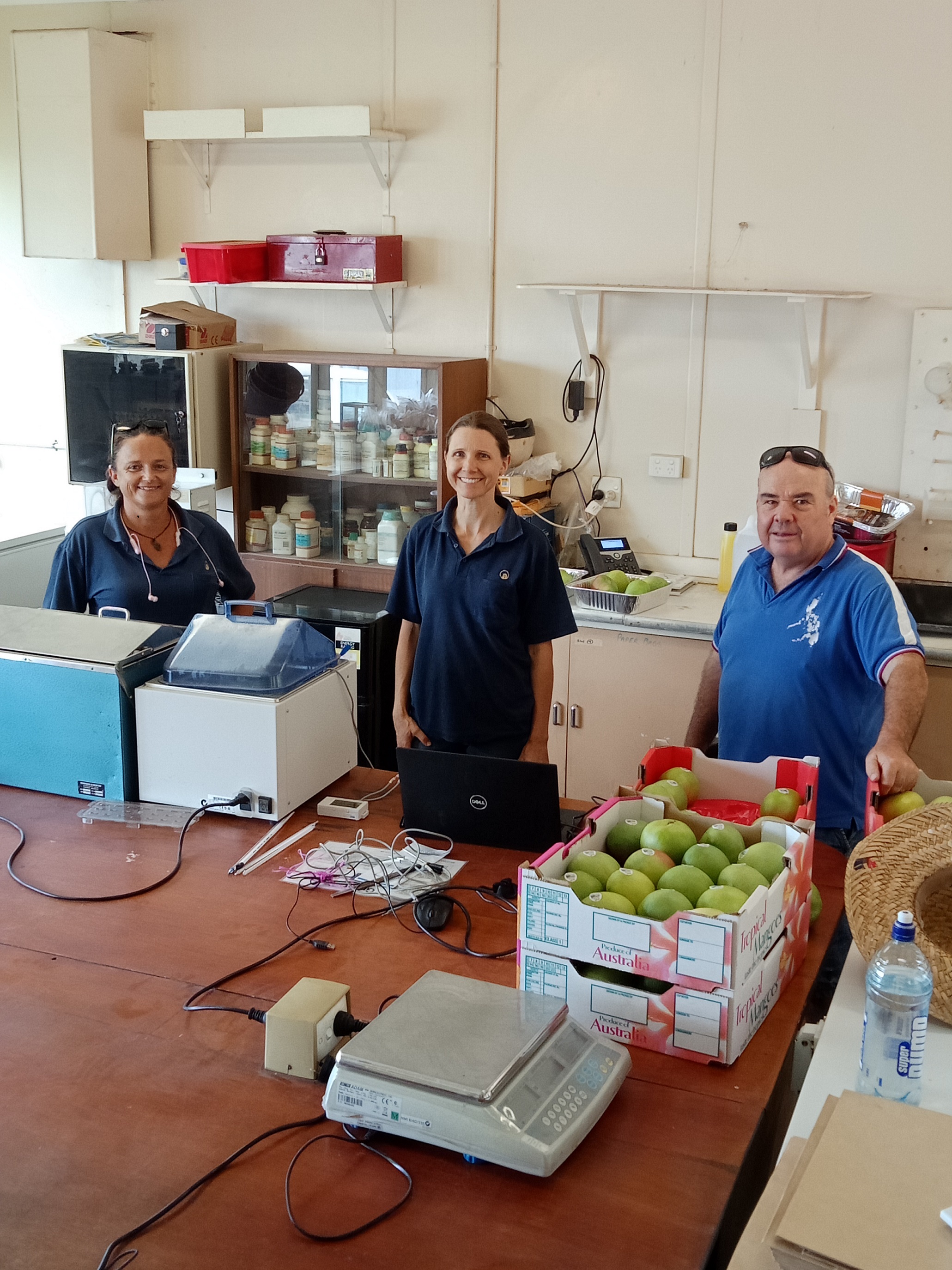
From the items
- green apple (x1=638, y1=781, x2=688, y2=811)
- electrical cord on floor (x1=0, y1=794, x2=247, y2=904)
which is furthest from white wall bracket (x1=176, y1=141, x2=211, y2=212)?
green apple (x1=638, y1=781, x2=688, y2=811)

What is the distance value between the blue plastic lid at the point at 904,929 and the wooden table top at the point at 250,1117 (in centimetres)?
28

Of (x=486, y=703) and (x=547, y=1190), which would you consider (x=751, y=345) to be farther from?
(x=547, y=1190)

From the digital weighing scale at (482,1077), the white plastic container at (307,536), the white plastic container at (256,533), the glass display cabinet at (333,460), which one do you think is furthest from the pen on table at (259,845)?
the white plastic container at (256,533)

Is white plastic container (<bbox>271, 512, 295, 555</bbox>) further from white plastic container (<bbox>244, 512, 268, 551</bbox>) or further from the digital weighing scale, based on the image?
the digital weighing scale

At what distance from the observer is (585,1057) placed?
5.16ft

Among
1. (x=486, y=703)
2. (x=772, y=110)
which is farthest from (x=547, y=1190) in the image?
(x=772, y=110)

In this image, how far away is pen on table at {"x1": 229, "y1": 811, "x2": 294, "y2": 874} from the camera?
7.41 feet

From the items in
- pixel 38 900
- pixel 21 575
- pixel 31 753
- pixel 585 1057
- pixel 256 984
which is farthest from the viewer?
pixel 21 575

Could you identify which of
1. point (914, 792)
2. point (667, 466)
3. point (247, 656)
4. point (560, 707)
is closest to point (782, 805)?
point (914, 792)

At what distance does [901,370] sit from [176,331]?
8.33 feet

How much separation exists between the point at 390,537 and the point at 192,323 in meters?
1.09

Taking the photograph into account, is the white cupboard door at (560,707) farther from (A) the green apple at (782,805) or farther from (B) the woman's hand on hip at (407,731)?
(A) the green apple at (782,805)

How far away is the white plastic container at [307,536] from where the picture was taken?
Result: 458cm

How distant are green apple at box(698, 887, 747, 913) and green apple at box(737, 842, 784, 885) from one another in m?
0.10
